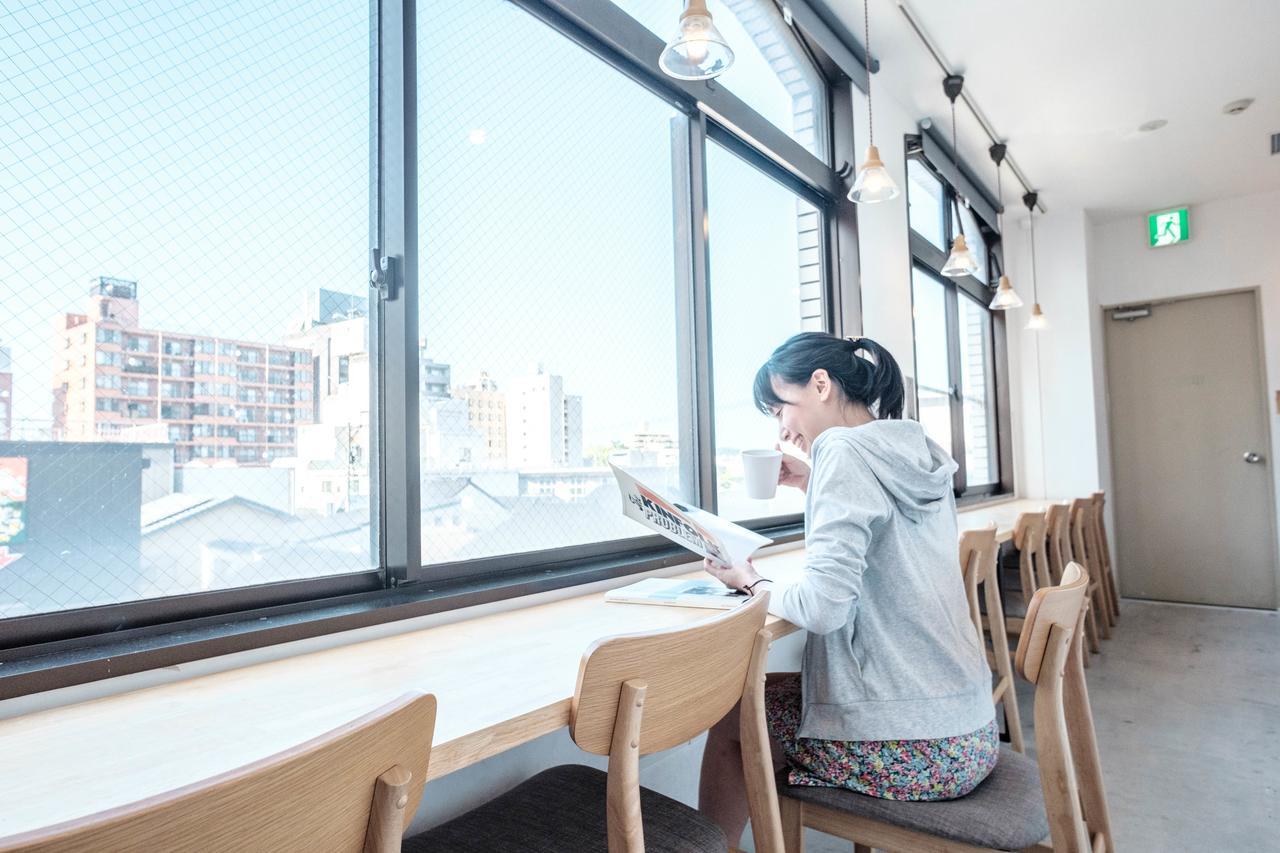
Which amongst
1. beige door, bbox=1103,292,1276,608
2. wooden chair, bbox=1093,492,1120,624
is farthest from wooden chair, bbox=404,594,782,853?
beige door, bbox=1103,292,1276,608

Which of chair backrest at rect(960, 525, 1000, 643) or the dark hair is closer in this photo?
the dark hair

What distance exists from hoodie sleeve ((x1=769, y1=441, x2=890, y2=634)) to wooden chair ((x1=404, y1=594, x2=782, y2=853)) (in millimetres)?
187

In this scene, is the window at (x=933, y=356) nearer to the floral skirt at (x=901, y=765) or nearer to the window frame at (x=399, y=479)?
the window frame at (x=399, y=479)

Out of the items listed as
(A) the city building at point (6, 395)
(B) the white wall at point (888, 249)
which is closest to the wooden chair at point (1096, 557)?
(B) the white wall at point (888, 249)

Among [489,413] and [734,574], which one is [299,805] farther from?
[489,413]

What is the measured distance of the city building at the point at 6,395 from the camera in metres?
0.94

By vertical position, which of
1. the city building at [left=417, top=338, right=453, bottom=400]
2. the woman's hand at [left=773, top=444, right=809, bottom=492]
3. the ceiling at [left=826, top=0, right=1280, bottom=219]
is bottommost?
the woman's hand at [left=773, top=444, right=809, bottom=492]

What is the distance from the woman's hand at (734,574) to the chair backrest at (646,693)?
1.43 ft

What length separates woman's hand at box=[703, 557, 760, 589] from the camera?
144 centimetres

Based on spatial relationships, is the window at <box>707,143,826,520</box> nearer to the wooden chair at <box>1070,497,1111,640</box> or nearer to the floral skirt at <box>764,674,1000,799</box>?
the floral skirt at <box>764,674,1000,799</box>

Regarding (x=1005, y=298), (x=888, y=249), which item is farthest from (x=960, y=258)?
(x=1005, y=298)

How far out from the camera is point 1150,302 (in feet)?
17.5

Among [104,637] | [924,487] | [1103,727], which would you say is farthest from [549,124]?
[1103,727]

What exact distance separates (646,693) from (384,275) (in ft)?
3.10
